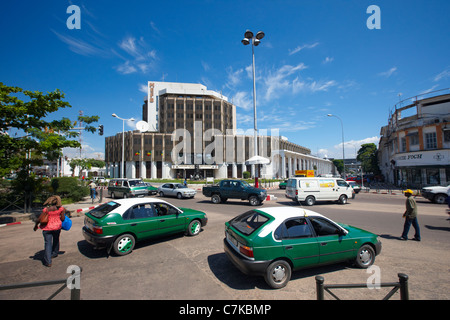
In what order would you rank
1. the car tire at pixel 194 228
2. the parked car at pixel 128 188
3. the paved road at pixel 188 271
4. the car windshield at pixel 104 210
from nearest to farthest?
the paved road at pixel 188 271 < the car windshield at pixel 104 210 < the car tire at pixel 194 228 < the parked car at pixel 128 188

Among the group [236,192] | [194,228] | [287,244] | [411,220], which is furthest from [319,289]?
[236,192]

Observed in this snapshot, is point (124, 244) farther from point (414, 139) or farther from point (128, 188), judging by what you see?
point (414, 139)

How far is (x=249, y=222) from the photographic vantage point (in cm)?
496

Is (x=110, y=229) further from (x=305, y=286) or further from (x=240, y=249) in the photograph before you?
(x=305, y=286)

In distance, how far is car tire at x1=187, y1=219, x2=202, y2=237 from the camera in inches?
293

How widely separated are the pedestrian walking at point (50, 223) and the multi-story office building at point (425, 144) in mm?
35152

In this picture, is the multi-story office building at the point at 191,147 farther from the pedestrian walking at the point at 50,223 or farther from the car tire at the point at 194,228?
the pedestrian walking at the point at 50,223

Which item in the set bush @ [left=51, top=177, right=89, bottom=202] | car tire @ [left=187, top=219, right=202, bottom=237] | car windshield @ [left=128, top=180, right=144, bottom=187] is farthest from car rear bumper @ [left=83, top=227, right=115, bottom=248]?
bush @ [left=51, top=177, right=89, bottom=202]

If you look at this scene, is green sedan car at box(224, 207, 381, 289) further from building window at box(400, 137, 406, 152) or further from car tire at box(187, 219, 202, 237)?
building window at box(400, 137, 406, 152)

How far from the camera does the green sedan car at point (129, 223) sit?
221 inches

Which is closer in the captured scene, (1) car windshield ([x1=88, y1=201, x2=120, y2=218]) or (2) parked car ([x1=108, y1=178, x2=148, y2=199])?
(1) car windshield ([x1=88, y1=201, x2=120, y2=218])

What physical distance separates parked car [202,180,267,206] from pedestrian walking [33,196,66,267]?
11.0 m

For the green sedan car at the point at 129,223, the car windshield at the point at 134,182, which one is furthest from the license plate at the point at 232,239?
the car windshield at the point at 134,182

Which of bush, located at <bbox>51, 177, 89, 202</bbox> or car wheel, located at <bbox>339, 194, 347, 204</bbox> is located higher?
bush, located at <bbox>51, 177, 89, 202</bbox>
